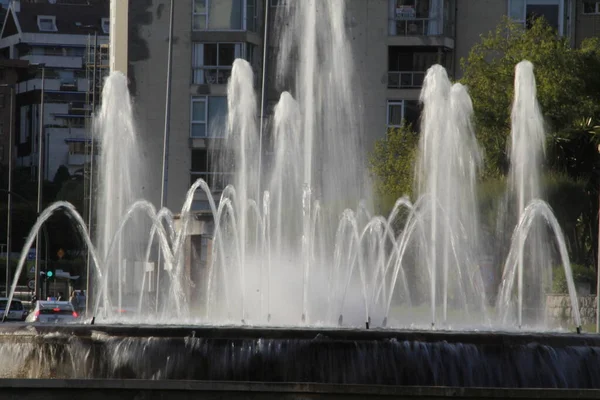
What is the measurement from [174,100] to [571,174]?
20.3 m

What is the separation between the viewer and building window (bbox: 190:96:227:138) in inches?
2461

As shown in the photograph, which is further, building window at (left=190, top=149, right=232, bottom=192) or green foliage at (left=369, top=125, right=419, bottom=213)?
building window at (left=190, top=149, right=232, bottom=192)

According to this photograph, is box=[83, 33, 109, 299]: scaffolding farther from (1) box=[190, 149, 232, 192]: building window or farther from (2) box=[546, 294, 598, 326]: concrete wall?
(2) box=[546, 294, 598, 326]: concrete wall

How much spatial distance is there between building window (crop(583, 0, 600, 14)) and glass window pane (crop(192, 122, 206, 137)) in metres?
16.3

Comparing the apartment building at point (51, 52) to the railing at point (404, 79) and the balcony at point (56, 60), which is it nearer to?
the balcony at point (56, 60)

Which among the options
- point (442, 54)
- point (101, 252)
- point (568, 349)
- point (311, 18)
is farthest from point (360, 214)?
point (568, 349)

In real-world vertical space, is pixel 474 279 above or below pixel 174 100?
below

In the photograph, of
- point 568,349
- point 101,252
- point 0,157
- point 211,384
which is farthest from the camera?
point 0,157

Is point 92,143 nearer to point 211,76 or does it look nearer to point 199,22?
point 211,76

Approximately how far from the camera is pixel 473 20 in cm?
6319

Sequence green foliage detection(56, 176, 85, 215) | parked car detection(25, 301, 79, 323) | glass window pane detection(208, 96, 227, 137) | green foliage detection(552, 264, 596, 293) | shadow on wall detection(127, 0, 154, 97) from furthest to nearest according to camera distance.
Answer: green foliage detection(56, 176, 85, 215) → shadow on wall detection(127, 0, 154, 97) → glass window pane detection(208, 96, 227, 137) → parked car detection(25, 301, 79, 323) → green foliage detection(552, 264, 596, 293)

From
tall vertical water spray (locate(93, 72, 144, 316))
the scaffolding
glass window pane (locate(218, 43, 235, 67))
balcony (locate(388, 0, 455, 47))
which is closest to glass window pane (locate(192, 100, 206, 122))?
glass window pane (locate(218, 43, 235, 67))

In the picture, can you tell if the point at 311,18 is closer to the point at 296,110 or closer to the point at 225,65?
the point at 296,110

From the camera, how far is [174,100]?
6312cm
